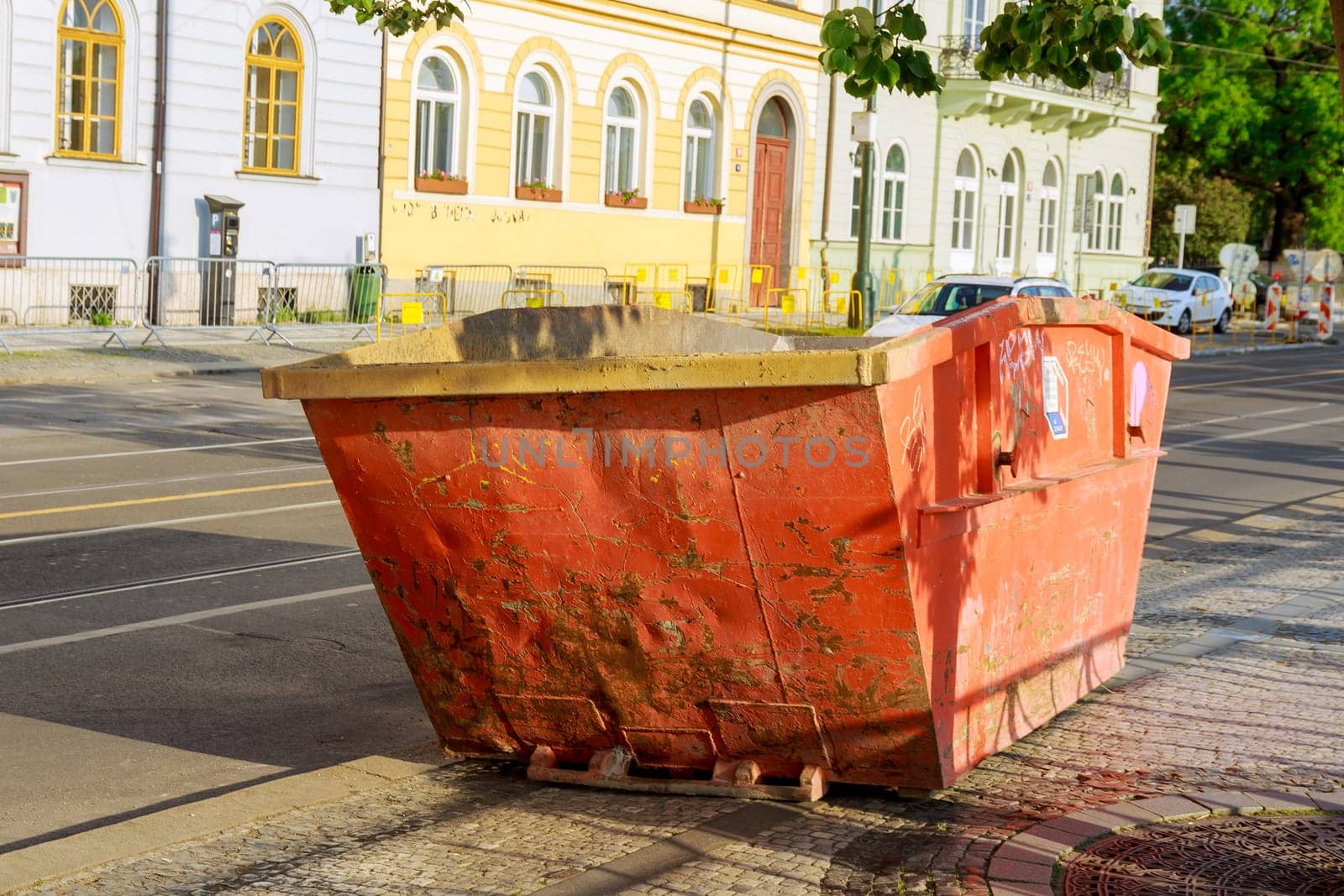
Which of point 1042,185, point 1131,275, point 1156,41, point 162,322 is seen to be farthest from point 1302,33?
point 1156,41

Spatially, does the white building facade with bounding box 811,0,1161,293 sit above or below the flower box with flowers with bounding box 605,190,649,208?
above

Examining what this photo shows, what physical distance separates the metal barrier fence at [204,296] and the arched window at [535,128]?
7440 millimetres

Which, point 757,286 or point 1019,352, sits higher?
point 757,286

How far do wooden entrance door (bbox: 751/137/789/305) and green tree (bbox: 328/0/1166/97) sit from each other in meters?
30.0

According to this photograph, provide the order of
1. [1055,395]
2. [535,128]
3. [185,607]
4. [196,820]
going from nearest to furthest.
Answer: [196,820]
[1055,395]
[185,607]
[535,128]

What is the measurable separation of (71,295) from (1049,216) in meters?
31.4

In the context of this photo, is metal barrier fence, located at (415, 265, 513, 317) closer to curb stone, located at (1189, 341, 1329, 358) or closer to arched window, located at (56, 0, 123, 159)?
arched window, located at (56, 0, 123, 159)

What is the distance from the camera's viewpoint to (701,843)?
209 inches

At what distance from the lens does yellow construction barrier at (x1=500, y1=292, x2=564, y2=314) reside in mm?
27797

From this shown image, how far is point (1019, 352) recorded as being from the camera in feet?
20.2

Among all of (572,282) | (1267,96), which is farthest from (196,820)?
(1267,96)

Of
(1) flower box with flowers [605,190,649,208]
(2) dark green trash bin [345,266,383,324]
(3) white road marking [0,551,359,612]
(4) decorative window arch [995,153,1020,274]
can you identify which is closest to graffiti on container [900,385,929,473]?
(3) white road marking [0,551,359,612]

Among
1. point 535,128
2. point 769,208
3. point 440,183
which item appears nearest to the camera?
point 440,183

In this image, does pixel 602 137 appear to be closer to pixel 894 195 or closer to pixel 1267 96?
pixel 894 195
